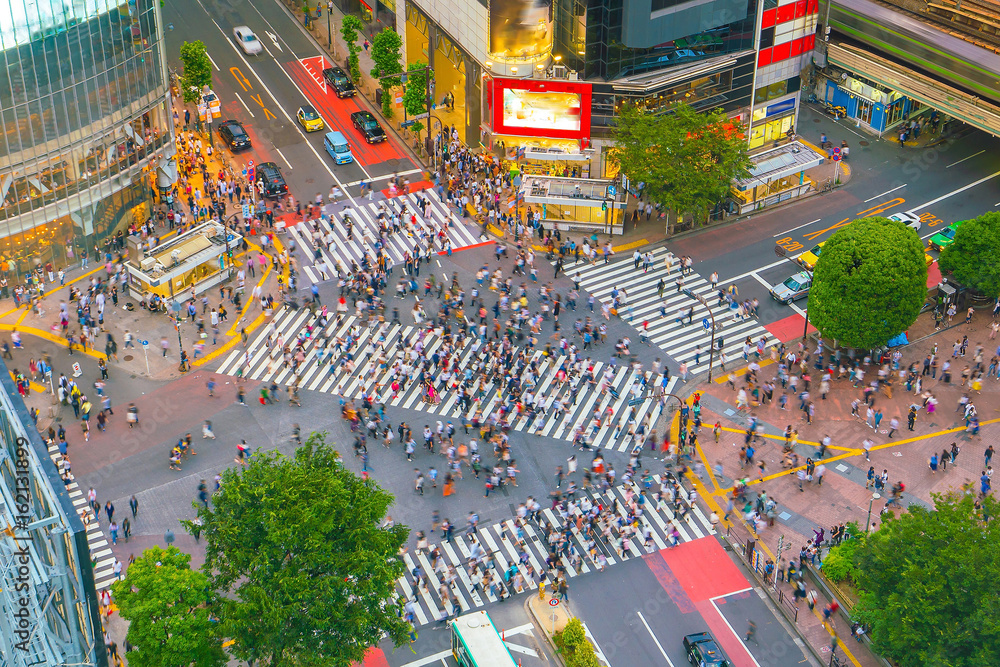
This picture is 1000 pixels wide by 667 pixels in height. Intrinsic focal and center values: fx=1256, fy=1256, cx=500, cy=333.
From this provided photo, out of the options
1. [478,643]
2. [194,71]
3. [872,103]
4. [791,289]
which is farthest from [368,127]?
[478,643]

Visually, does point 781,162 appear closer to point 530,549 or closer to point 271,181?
point 271,181

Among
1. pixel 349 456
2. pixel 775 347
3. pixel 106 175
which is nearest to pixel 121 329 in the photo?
pixel 106 175

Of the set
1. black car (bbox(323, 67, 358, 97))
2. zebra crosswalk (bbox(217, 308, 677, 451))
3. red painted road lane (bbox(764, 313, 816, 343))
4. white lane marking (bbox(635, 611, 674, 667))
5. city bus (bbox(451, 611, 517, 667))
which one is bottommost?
white lane marking (bbox(635, 611, 674, 667))

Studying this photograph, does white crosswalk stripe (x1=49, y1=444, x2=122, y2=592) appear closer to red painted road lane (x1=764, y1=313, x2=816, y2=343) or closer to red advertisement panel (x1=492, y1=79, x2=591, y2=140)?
red advertisement panel (x1=492, y1=79, x2=591, y2=140)

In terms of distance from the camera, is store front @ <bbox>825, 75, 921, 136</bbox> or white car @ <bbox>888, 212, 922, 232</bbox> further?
store front @ <bbox>825, 75, 921, 136</bbox>

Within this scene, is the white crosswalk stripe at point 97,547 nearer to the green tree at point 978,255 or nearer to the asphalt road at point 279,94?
the asphalt road at point 279,94

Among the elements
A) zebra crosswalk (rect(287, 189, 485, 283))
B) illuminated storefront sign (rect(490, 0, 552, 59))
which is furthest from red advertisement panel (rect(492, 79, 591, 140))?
zebra crosswalk (rect(287, 189, 485, 283))

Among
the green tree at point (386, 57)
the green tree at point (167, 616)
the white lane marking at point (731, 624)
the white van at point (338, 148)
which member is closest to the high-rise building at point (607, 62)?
the green tree at point (386, 57)
